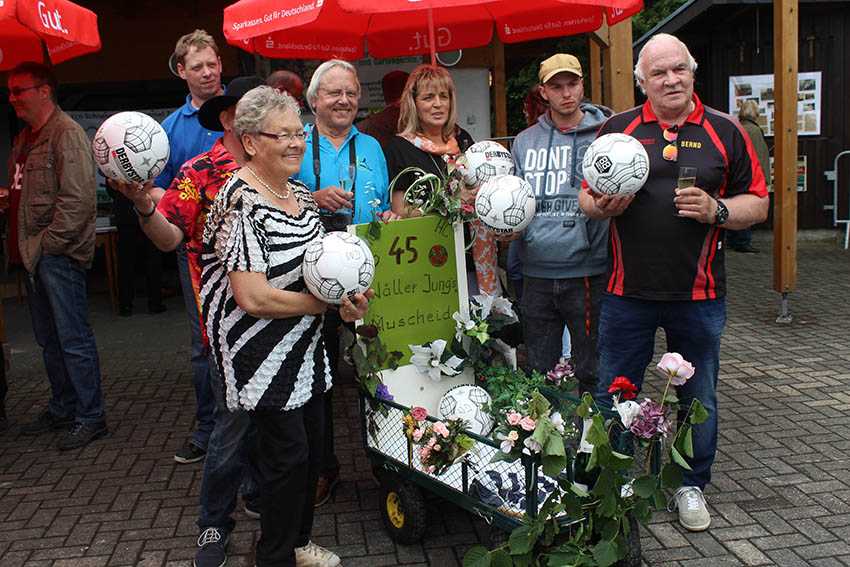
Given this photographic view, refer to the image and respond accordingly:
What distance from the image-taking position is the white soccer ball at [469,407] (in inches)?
143

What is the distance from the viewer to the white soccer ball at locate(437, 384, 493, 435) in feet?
11.9

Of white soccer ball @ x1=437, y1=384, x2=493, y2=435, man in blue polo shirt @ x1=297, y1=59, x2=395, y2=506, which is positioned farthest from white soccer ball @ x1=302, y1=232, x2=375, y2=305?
white soccer ball @ x1=437, y1=384, x2=493, y2=435

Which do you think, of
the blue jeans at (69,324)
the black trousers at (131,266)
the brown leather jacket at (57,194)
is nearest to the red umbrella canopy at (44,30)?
the brown leather jacket at (57,194)

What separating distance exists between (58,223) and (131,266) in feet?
13.9

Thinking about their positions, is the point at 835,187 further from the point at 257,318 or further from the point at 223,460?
the point at 257,318

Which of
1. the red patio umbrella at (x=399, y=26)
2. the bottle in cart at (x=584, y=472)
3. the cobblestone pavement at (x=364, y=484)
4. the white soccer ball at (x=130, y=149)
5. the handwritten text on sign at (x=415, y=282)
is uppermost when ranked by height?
the red patio umbrella at (x=399, y=26)

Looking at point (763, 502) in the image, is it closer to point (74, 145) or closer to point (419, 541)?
point (419, 541)

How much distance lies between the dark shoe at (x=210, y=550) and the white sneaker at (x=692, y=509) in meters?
1.95

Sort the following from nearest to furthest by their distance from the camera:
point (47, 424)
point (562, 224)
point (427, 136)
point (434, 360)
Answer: point (434, 360)
point (562, 224)
point (427, 136)
point (47, 424)

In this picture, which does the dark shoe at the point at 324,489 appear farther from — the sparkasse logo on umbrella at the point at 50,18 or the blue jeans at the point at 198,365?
the sparkasse logo on umbrella at the point at 50,18

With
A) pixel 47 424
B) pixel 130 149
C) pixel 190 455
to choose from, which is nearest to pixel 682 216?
pixel 130 149

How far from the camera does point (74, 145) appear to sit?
16.2 feet

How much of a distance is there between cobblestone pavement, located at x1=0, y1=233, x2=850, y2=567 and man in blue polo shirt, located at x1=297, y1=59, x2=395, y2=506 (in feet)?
2.50

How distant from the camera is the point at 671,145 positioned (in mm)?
3516
